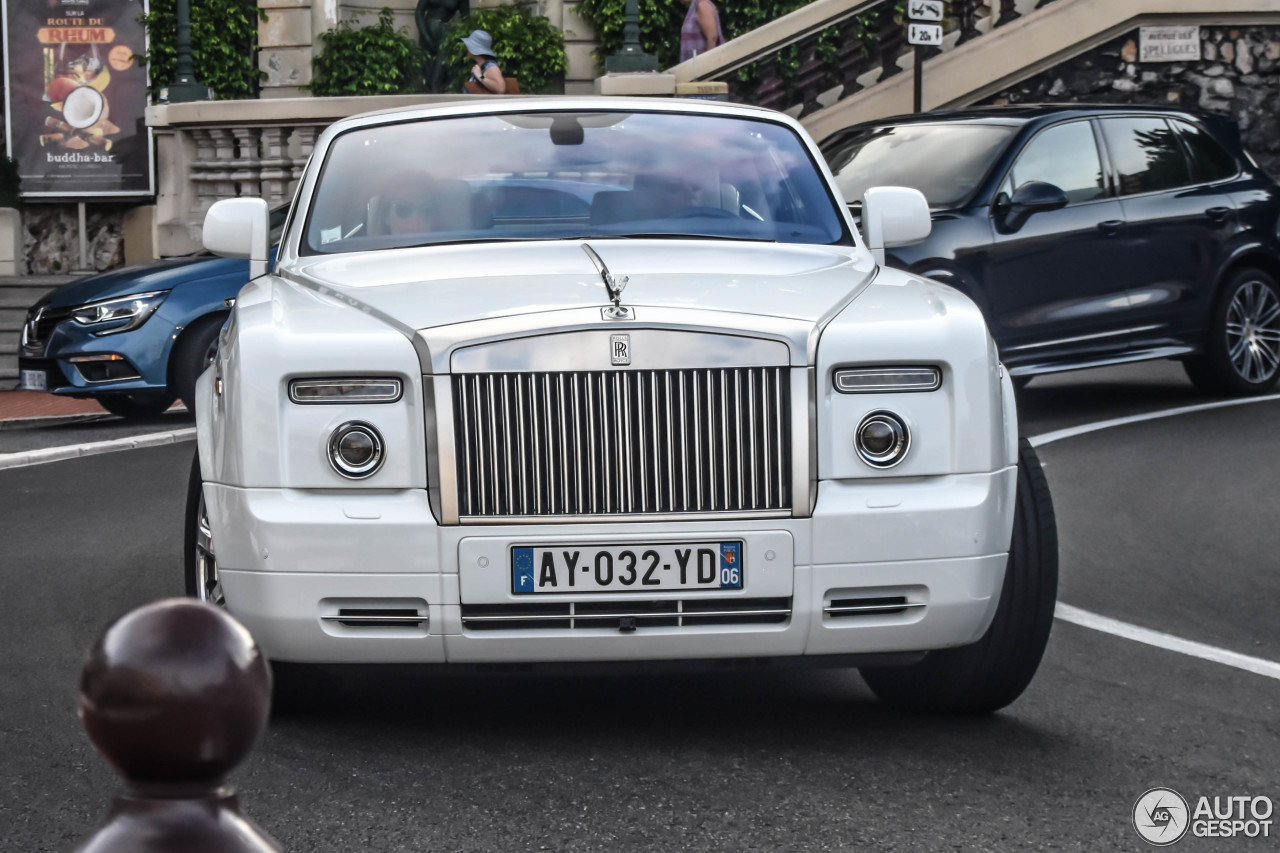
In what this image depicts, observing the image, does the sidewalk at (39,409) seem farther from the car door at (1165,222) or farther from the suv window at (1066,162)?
the car door at (1165,222)

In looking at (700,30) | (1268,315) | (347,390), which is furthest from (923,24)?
(347,390)

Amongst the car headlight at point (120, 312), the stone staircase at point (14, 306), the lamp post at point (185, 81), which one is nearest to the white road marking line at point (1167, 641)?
the car headlight at point (120, 312)

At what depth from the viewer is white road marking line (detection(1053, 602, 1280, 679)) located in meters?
5.30

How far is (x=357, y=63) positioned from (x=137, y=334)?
39.6ft

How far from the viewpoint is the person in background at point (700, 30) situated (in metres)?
20.2

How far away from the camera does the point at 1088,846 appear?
3615 millimetres

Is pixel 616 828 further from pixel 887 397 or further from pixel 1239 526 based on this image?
pixel 1239 526

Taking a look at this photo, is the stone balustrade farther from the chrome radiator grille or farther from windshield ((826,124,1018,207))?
the chrome radiator grille

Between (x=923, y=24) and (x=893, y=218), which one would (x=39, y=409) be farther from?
(x=893, y=218)

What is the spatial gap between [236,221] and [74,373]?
676cm

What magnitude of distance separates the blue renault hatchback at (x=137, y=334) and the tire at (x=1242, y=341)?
5.87 meters

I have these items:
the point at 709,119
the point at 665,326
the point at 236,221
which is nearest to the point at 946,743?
the point at 665,326

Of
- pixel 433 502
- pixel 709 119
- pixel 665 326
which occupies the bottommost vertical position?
pixel 433 502

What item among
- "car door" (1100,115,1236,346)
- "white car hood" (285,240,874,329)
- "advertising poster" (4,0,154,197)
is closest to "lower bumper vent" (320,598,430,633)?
"white car hood" (285,240,874,329)
